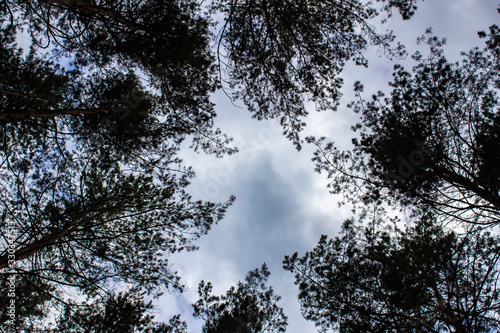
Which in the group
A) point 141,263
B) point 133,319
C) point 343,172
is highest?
point 343,172

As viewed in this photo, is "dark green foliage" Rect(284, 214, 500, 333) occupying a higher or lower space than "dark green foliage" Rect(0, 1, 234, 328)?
lower

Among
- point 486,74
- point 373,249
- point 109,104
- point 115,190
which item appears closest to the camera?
point 486,74

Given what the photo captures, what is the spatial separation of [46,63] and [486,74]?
10.1m

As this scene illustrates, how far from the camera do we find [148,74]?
7508mm

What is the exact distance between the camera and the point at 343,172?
7348 mm

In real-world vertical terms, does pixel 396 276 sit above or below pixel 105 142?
below

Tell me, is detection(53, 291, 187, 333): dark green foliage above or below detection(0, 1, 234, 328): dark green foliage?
below

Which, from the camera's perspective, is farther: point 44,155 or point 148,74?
point 148,74

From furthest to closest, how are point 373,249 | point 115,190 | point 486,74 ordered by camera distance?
1. point 115,190
2. point 373,249
3. point 486,74

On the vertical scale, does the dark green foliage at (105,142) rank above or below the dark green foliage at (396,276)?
above

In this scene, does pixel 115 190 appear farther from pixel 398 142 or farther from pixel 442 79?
pixel 442 79

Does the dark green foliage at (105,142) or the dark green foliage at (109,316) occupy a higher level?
the dark green foliage at (105,142)

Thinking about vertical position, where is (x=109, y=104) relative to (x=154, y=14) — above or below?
below

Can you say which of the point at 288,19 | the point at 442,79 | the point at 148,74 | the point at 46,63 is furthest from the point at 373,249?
the point at 46,63
